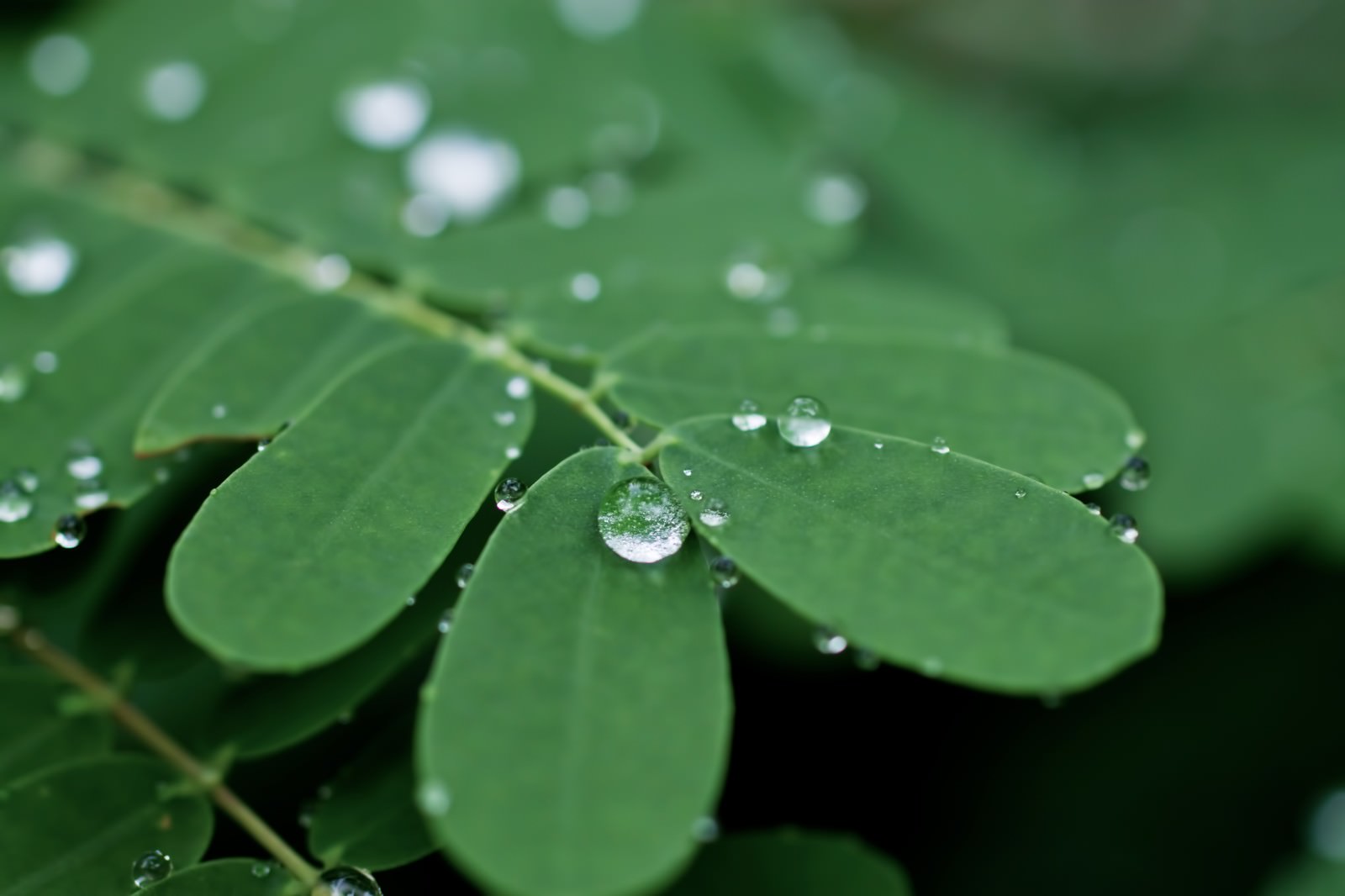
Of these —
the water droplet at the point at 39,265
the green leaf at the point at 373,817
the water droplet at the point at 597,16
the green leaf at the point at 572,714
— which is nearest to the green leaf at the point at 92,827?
the green leaf at the point at 373,817

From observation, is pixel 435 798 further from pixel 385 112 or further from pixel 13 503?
pixel 385 112

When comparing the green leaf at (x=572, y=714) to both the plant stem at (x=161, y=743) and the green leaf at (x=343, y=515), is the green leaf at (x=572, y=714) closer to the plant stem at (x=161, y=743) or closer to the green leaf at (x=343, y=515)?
the green leaf at (x=343, y=515)

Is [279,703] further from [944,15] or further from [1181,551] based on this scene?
[944,15]

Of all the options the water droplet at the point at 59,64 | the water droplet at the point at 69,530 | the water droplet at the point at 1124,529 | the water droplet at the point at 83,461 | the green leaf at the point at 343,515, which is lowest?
the water droplet at the point at 59,64

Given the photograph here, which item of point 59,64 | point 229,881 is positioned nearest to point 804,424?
point 229,881

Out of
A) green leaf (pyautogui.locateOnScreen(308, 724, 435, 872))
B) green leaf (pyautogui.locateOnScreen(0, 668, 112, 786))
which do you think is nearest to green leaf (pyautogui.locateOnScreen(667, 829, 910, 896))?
green leaf (pyautogui.locateOnScreen(308, 724, 435, 872))

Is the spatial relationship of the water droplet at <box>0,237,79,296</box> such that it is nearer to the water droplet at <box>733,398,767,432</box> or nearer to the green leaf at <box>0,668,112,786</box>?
the green leaf at <box>0,668,112,786</box>

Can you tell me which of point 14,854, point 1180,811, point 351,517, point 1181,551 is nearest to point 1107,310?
point 1181,551
